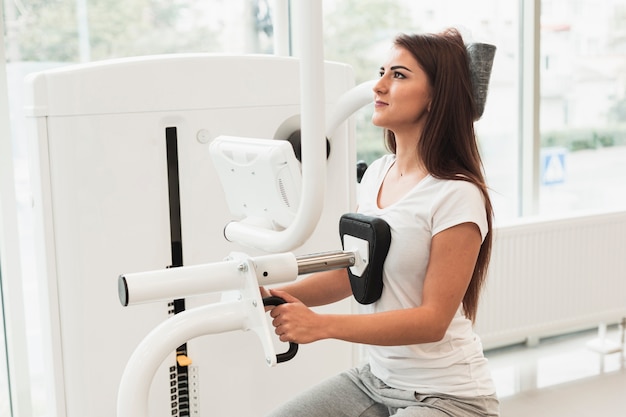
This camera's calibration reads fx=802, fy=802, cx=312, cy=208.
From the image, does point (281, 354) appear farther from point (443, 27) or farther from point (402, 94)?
point (443, 27)

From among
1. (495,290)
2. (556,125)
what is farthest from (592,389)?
(556,125)

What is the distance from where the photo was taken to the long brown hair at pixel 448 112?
159cm

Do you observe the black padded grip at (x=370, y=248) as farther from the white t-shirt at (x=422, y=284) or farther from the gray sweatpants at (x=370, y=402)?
the gray sweatpants at (x=370, y=402)

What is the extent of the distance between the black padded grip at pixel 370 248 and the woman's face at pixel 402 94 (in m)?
0.22

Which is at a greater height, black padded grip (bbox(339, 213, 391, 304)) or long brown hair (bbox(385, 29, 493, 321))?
long brown hair (bbox(385, 29, 493, 321))

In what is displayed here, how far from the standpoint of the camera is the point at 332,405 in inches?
64.8

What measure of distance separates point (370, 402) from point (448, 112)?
0.61 metres

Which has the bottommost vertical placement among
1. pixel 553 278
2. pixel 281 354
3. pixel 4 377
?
pixel 4 377

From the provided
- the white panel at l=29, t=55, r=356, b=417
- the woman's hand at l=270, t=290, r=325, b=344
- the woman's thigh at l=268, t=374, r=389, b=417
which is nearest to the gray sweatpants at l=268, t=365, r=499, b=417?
the woman's thigh at l=268, t=374, r=389, b=417

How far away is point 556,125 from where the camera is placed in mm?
3703

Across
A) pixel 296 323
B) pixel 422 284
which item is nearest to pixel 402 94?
pixel 422 284

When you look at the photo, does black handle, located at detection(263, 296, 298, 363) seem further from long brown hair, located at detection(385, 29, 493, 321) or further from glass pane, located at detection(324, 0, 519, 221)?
glass pane, located at detection(324, 0, 519, 221)

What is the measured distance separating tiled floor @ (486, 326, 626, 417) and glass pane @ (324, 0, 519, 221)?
2.09 feet

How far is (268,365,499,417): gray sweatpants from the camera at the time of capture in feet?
5.05
